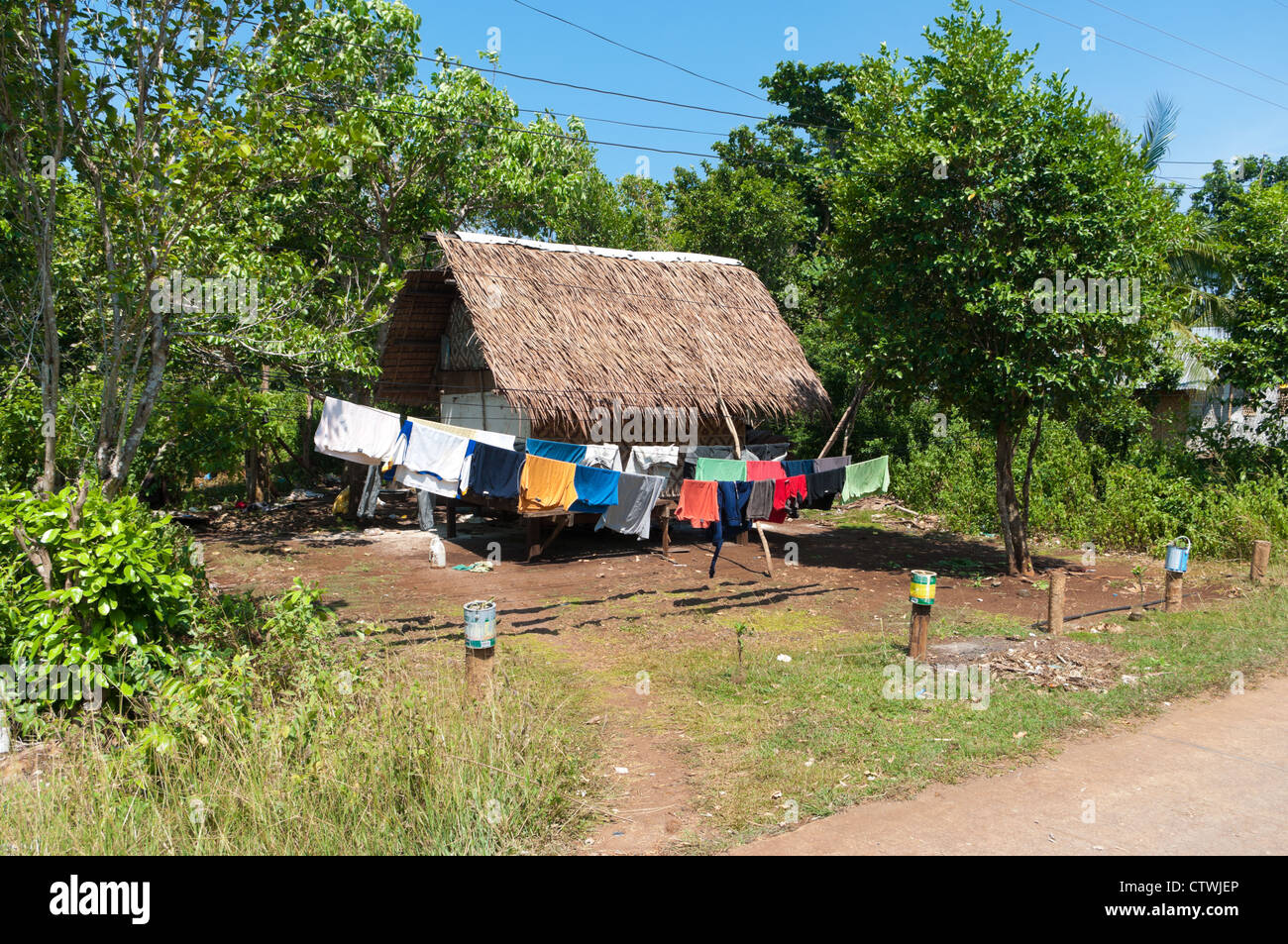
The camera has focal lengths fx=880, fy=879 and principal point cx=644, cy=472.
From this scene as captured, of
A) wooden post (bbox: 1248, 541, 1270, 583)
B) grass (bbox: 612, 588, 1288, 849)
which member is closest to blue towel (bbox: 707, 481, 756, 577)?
grass (bbox: 612, 588, 1288, 849)

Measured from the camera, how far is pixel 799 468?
46.3 feet

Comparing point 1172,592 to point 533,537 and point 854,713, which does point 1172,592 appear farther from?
point 533,537

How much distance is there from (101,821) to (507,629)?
5.31m

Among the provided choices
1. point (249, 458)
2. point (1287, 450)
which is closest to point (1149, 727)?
point (1287, 450)

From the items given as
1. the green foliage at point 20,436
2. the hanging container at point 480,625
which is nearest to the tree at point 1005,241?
the hanging container at point 480,625

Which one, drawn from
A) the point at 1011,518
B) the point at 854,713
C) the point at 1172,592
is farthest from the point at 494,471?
the point at 1172,592

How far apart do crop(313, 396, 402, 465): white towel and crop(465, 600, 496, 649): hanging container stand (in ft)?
21.2

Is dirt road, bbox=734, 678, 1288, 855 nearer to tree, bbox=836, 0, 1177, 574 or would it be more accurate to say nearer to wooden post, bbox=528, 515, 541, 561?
tree, bbox=836, 0, 1177, 574

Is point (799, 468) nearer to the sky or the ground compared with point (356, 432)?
nearer to the ground

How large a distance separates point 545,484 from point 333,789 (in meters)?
7.91

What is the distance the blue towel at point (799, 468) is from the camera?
1397 centimetres

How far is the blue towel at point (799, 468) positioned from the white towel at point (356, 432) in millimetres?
5982

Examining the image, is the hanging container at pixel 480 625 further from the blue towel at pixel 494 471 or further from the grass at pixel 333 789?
the blue towel at pixel 494 471

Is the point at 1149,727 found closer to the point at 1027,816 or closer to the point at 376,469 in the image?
the point at 1027,816
